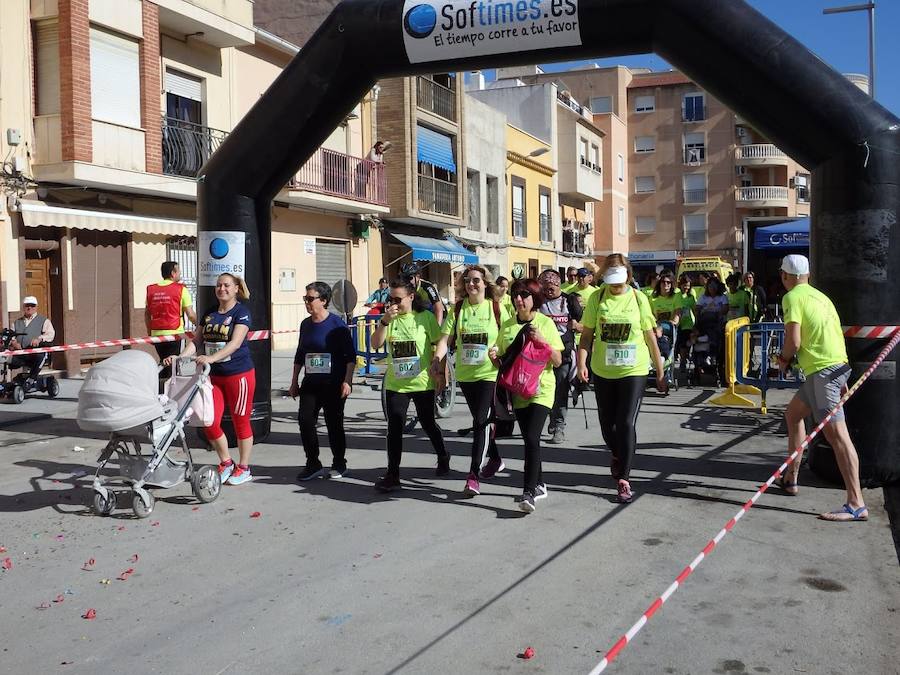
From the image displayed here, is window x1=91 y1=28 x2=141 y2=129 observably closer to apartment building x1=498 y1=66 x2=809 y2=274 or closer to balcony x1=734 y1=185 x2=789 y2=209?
apartment building x1=498 y1=66 x2=809 y2=274

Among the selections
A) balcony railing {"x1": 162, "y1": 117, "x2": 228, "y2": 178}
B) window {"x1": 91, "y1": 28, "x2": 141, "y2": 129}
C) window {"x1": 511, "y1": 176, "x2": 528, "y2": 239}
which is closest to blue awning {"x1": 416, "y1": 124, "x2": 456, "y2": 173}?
window {"x1": 511, "y1": 176, "x2": 528, "y2": 239}

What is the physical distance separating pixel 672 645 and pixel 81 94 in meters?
15.1

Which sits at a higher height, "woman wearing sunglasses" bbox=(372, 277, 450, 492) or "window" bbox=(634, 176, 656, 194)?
"window" bbox=(634, 176, 656, 194)

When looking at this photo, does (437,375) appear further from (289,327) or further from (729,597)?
(289,327)

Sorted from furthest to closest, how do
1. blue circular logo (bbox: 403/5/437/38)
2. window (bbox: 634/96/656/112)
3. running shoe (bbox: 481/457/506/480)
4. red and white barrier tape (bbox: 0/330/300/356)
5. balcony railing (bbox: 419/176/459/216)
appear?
1. window (bbox: 634/96/656/112)
2. balcony railing (bbox: 419/176/459/216)
3. red and white barrier tape (bbox: 0/330/300/356)
4. blue circular logo (bbox: 403/5/437/38)
5. running shoe (bbox: 481/457/506/480)

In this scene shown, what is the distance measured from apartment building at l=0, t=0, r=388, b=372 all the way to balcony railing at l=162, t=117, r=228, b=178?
30 mm

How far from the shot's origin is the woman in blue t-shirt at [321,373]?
290 inches

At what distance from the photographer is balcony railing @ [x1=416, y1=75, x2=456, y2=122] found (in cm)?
2822

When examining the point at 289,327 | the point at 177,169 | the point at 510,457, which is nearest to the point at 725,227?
the point at 289,327

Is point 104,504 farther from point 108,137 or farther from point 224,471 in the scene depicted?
point 108,137

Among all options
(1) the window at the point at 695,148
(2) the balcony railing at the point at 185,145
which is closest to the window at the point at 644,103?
(1) the window at the point at 695,148

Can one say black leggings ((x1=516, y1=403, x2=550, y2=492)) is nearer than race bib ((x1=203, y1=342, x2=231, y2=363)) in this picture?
Yes

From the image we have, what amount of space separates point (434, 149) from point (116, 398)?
24391 millimetres

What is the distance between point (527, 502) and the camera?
20.5ft
